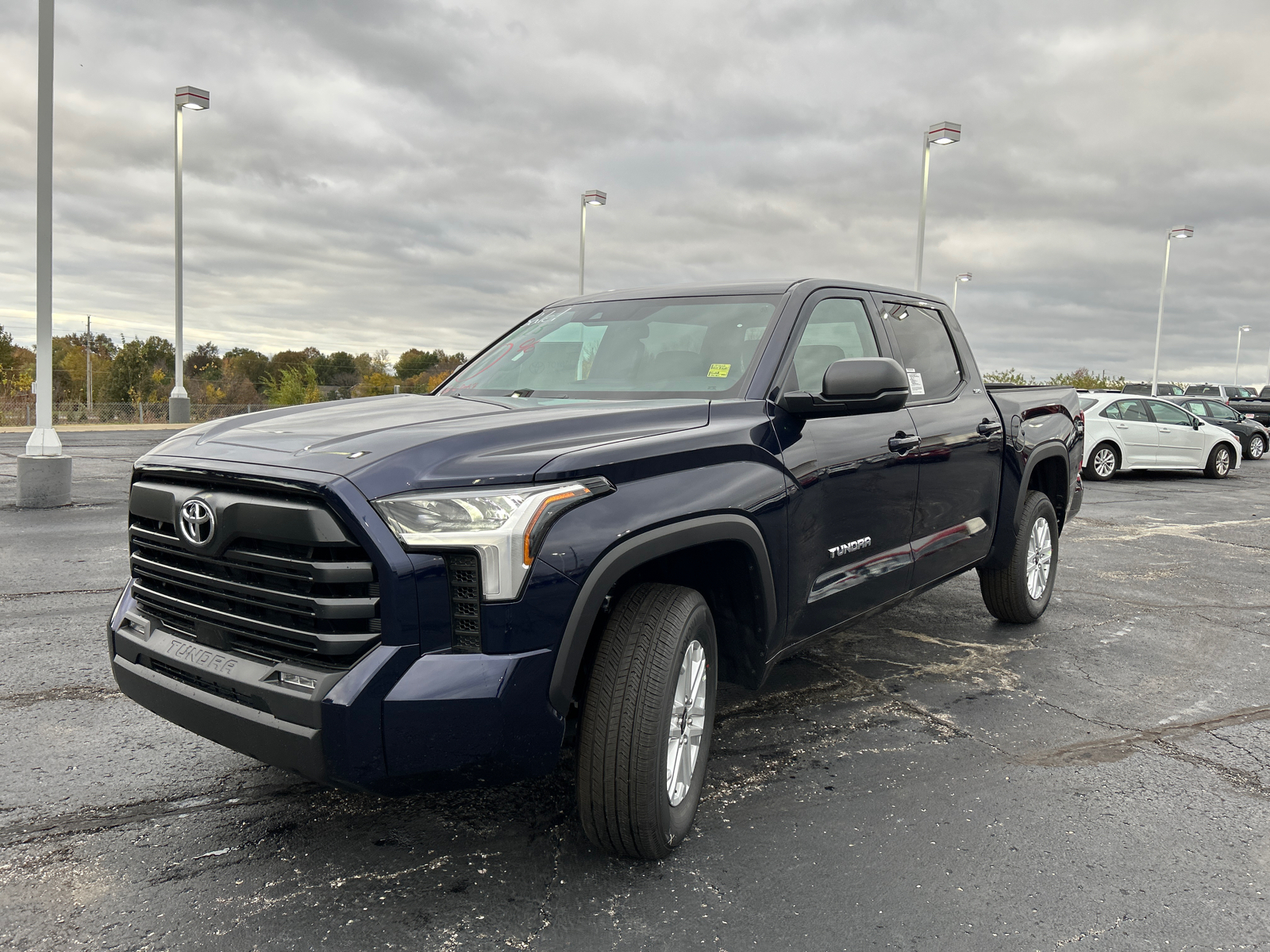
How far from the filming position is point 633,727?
2.64 metres

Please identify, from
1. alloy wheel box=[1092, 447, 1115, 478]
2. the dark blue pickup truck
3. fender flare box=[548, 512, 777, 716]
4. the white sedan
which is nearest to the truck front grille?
the dark blue pickup truck

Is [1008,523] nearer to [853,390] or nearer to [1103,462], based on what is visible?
[853,390]

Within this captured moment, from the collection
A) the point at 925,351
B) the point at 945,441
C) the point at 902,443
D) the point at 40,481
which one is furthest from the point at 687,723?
the point at 40,481

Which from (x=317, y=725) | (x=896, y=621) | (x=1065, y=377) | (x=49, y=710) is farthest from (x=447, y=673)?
(x=1065, y=377)

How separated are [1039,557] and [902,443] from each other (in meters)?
2.24

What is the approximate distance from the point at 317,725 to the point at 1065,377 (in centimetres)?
4772

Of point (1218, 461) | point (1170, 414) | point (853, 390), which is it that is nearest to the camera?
point (853, 390)

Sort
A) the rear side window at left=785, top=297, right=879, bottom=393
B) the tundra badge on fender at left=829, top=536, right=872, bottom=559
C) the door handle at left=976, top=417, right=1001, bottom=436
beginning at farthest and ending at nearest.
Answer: the door handle at left=976, top=417, right=1001, bottom=436, the rear side window at left=785, top=297, right=879, bottom=393, the tundra badge on fender at left=829, top=536, right=872, bottom=559

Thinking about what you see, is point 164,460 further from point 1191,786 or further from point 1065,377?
point 1065,377

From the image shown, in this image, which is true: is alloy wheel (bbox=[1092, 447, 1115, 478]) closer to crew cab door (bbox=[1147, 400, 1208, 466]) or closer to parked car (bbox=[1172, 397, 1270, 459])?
crew cab door (bbox=[1147, 400, 1208, 466])

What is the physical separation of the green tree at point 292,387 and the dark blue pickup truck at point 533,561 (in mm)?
65138

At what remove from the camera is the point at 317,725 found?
7.76ft

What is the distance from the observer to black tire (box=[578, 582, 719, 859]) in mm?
2650

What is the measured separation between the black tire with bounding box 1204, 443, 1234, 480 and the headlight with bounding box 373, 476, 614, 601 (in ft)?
60.2
